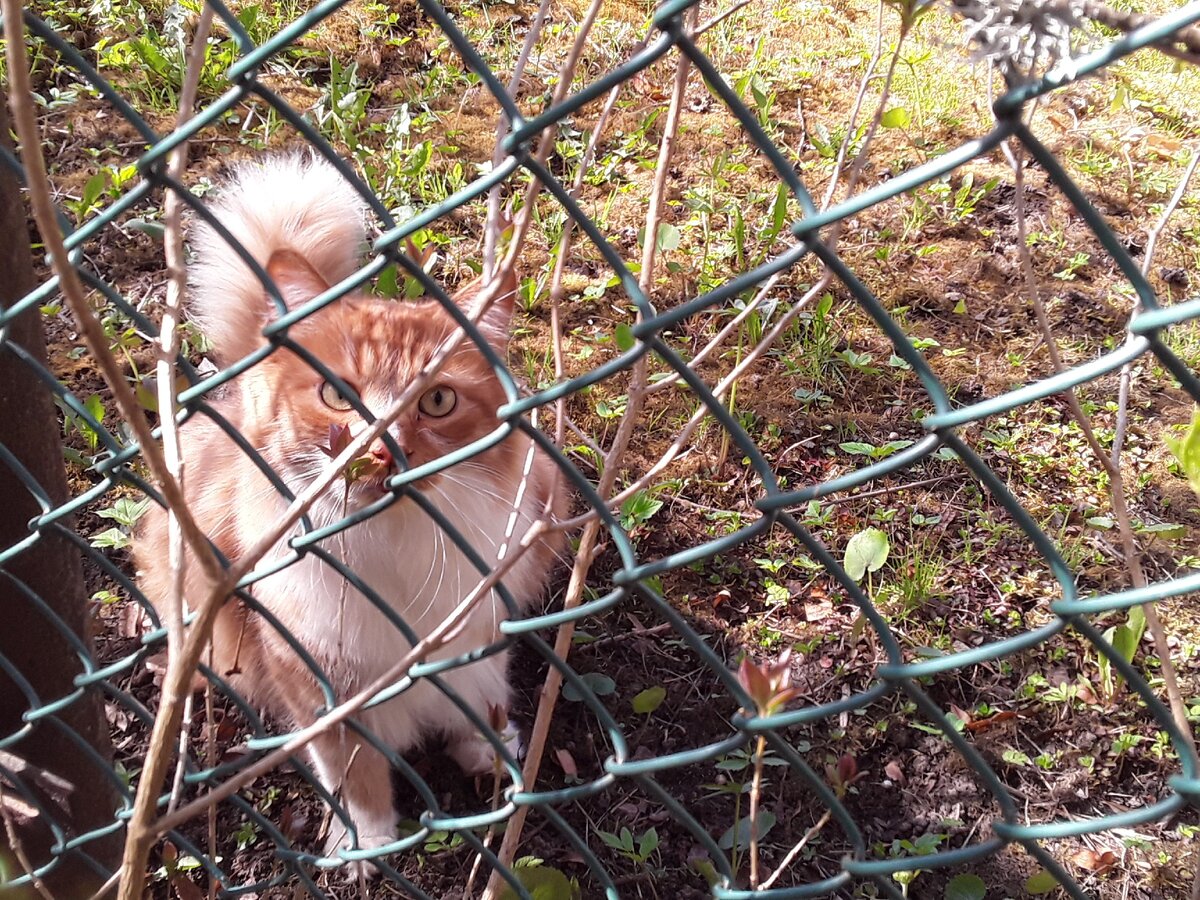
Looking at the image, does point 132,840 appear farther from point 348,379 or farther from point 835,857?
point 835,857

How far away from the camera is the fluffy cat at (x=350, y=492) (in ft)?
6.07

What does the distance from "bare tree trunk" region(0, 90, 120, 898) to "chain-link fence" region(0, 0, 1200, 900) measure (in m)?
0.01

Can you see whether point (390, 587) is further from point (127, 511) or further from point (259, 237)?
point (127, 511)

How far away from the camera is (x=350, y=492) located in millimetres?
1716

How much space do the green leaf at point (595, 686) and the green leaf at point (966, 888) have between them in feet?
2.86

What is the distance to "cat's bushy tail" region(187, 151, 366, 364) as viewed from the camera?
213 cm

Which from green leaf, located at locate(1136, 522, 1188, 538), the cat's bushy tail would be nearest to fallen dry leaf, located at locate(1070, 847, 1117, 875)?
green leaf, located at locate(1136, 522, 1188, 538)

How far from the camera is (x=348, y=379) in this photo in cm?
190

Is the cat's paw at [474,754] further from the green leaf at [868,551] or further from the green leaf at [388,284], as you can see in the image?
the green leaf at [388,284]

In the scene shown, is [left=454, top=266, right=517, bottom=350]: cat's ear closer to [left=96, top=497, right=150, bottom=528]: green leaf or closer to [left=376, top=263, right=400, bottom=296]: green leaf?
[left=376, top=263, right=400, bottom=296]: green leaf

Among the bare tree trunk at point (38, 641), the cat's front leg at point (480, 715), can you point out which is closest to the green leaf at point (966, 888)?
the cat's front leg at point (480, 715)

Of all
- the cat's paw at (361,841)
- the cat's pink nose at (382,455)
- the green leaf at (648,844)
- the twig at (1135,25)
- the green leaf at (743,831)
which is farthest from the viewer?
the cat's paw at (361,841)

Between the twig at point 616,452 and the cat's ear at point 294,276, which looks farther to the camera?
the cat's ear at point 294,276

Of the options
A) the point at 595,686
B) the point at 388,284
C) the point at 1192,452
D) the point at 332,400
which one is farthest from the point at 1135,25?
the point at 388,284
